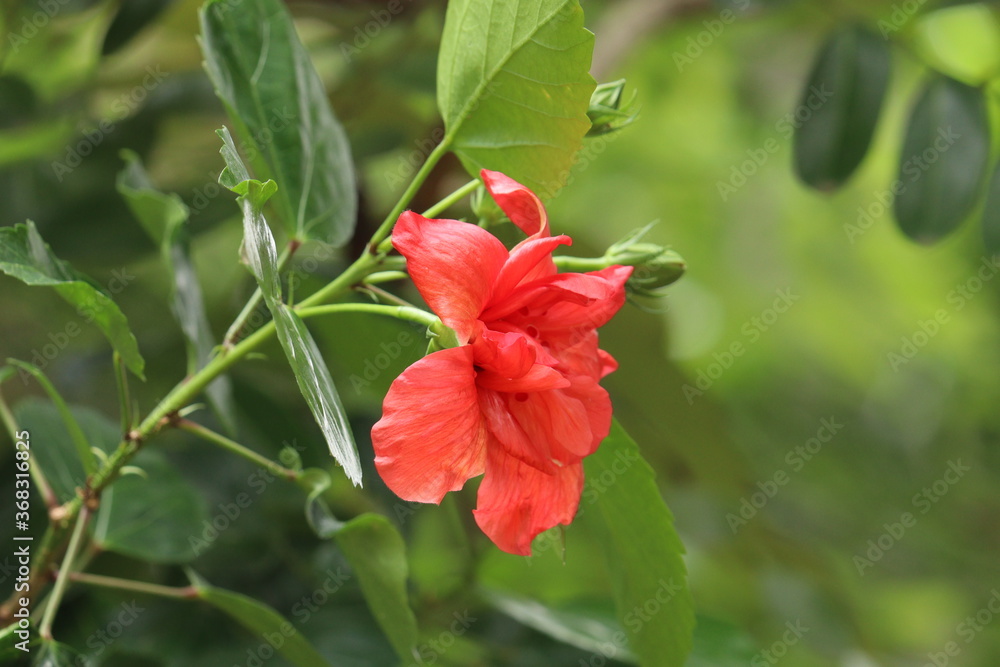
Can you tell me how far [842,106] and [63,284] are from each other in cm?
82

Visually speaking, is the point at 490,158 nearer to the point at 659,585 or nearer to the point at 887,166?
the point at 659,585

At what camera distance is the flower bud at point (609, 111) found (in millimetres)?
Answer: 531

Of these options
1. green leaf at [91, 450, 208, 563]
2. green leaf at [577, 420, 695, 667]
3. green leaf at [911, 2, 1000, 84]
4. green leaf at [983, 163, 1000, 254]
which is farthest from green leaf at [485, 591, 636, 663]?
green leaf at [911, 2, 1000, 84]

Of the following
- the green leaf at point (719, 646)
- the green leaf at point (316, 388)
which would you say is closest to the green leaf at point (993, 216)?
the green leaf at point (719, 646)

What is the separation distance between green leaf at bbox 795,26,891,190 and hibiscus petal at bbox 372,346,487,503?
692 mm

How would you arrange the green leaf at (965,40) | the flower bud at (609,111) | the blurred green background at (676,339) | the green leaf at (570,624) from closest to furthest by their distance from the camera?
the flower bud at (609,111)
the green leaf at (570,624)
the blurred green background at (676,339)
the green leaf at (965,40)

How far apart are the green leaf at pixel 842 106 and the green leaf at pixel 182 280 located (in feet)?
2.23

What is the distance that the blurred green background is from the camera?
894mm

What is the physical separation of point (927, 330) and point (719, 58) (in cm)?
79

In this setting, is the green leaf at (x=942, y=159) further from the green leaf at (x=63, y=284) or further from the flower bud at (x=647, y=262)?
the green leaf at (x=63, y=284)

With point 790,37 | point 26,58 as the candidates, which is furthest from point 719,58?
point 26,58

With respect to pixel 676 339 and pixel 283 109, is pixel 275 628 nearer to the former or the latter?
pixel 283 109

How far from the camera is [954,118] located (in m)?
0.91

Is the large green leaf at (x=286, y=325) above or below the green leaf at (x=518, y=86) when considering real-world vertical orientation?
below
